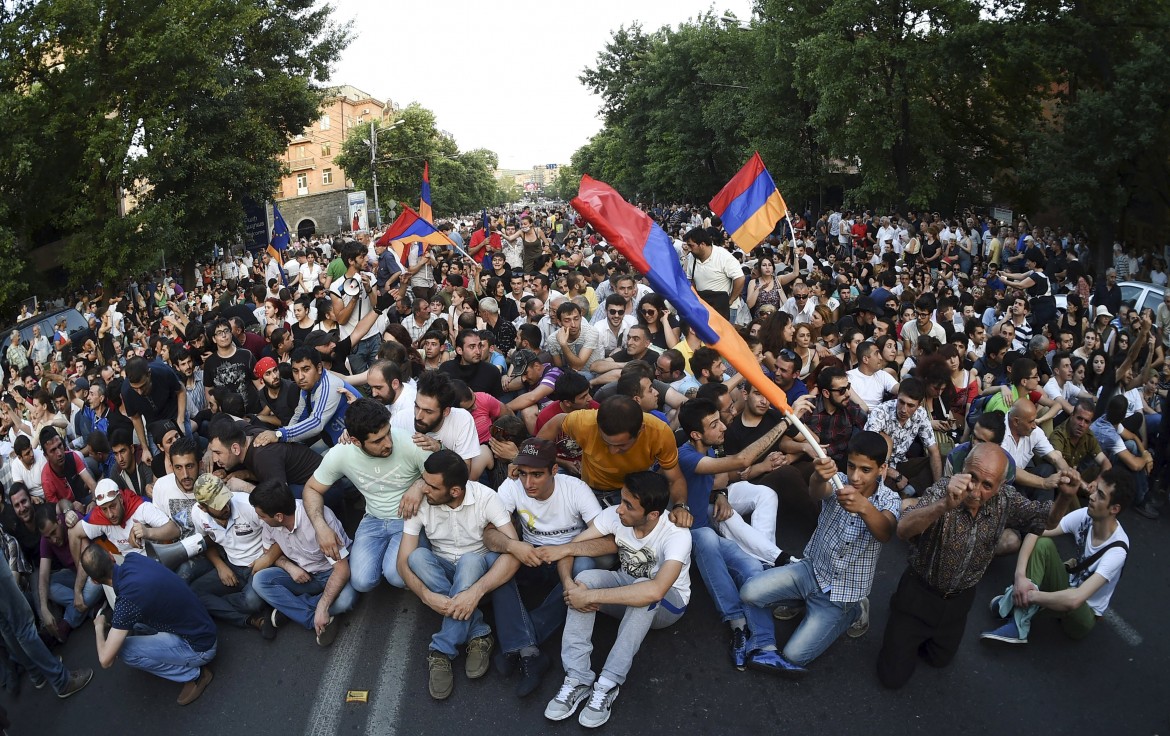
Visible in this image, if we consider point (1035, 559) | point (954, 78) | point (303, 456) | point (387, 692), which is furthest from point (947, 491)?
point (954, 78)

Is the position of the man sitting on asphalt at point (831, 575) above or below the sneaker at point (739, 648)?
above

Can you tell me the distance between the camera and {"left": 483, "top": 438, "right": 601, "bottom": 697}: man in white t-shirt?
15.6ft

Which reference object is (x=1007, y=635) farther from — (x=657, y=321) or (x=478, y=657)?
(x=657, y=321)

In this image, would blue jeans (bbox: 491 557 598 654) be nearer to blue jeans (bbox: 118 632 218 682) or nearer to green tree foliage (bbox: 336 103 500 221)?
blue jeans (bbox: 118 632 218 682)

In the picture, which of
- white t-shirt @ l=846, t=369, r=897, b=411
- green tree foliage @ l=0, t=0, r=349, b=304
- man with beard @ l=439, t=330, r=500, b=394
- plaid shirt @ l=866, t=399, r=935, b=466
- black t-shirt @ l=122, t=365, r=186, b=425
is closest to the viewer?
plaid shirt @ l=866, t=399, r=935, b=466

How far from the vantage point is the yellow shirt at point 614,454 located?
4.97 metres

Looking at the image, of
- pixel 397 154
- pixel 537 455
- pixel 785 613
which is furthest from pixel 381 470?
pixel 397 154

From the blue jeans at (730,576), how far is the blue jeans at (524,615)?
2.43ft

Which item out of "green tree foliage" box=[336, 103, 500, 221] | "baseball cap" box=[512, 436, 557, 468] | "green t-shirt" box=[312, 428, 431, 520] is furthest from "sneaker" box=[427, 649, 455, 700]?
"green tree foliage" box=[336, 103, 500, 221]

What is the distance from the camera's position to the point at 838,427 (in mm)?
6332

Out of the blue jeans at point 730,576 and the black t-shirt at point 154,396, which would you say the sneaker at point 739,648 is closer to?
the blue jeans at point 730,576

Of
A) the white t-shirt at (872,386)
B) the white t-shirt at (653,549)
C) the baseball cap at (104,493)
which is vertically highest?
the white t-shirt at (872,386)

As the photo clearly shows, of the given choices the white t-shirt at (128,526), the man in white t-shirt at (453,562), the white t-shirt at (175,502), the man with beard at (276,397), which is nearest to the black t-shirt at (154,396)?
the man with beard at (276,397)

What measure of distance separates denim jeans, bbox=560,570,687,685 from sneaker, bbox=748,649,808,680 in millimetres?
526
